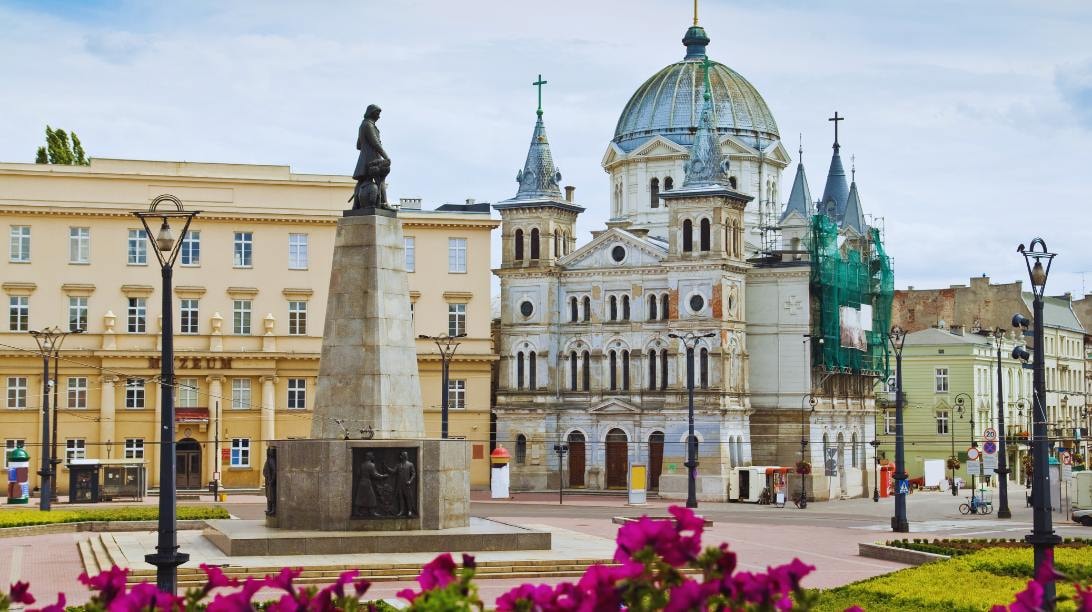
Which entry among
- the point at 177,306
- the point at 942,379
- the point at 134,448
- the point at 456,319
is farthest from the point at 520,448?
the point at 942,379

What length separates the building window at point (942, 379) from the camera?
10506cm

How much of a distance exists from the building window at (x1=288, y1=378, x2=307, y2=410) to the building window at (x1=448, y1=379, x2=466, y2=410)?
7.53 meters

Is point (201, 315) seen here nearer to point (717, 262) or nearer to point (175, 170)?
point (175, 170)

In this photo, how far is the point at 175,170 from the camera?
7438 cm

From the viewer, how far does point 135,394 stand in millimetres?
74062

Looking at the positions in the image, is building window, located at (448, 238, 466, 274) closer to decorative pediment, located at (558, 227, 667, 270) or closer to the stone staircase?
decorative pediment, located at (558, 227, 667, 270)

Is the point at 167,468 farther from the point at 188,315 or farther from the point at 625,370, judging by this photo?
the point at 625,370

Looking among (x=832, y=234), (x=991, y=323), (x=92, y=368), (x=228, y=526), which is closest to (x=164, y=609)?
(x=228, y=526)

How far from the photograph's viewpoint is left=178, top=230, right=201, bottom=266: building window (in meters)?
75.3

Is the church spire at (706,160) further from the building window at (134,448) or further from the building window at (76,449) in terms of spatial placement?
the building window at (76,449)

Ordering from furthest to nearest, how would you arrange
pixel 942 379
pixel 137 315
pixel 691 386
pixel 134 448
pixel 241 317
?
pixel 942 379
pixel 241 317
pixel 137 315
pixel 134 448
pixel 691 386

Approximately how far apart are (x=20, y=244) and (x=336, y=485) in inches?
1764

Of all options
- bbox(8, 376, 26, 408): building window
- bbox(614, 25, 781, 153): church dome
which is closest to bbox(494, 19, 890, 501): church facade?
bbox(614, 25, 781, 153): church dome

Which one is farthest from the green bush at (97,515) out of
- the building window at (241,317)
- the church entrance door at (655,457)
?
the church entrance door at (655,457)
